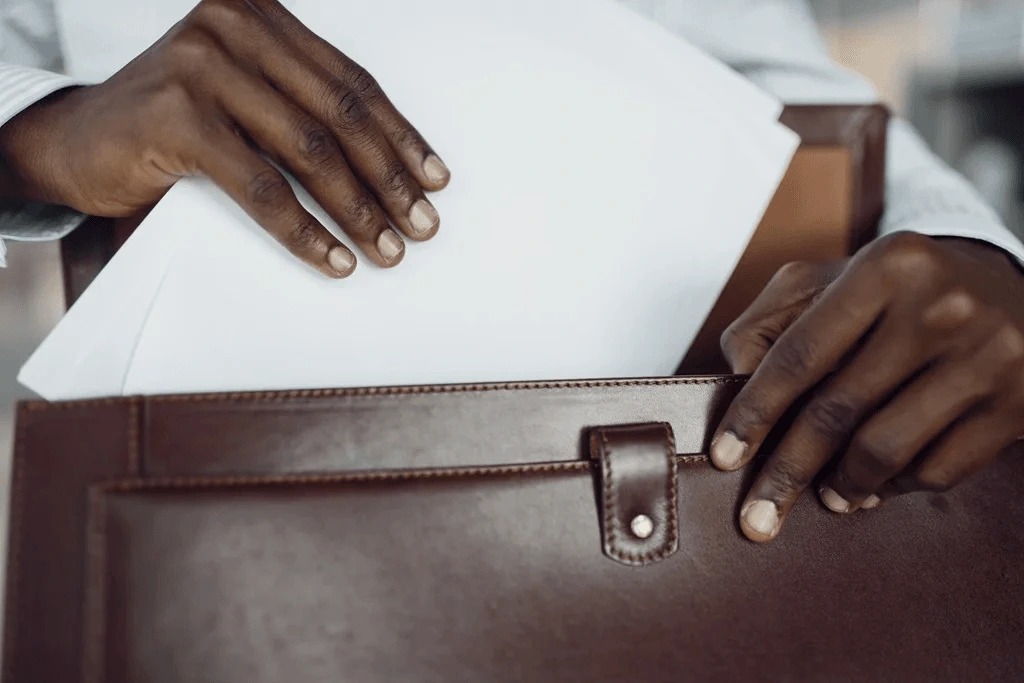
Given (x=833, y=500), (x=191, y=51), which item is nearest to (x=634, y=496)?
(x=833, y=500)

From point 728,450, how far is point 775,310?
102 mm

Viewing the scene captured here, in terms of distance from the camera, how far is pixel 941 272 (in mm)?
372

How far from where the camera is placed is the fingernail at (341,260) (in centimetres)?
39

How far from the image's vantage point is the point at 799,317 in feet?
1.28

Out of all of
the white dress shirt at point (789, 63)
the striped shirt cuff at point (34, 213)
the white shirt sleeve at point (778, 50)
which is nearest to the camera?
the striped shirt cuff at point (34, 213)

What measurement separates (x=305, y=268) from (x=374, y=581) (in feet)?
0.55

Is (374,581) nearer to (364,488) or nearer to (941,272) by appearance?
(364,488)

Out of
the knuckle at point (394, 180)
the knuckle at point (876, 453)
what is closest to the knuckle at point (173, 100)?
the knuckle at point (394, 180)

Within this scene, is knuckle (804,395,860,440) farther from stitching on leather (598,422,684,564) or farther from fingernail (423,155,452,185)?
fingernail (423,155,452,185)

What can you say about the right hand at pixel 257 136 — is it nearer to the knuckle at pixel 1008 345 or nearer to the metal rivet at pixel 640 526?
the metal rivet at pixel 640 526

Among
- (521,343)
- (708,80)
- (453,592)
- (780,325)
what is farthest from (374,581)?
(708,80)

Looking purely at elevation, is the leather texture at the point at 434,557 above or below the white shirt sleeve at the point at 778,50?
below

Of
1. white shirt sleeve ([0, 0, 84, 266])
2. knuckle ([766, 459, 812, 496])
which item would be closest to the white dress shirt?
white shirt sleeve ([0, 0, 84, 266])

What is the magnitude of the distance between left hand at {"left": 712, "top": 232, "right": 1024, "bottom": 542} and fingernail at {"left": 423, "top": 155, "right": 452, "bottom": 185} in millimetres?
205
